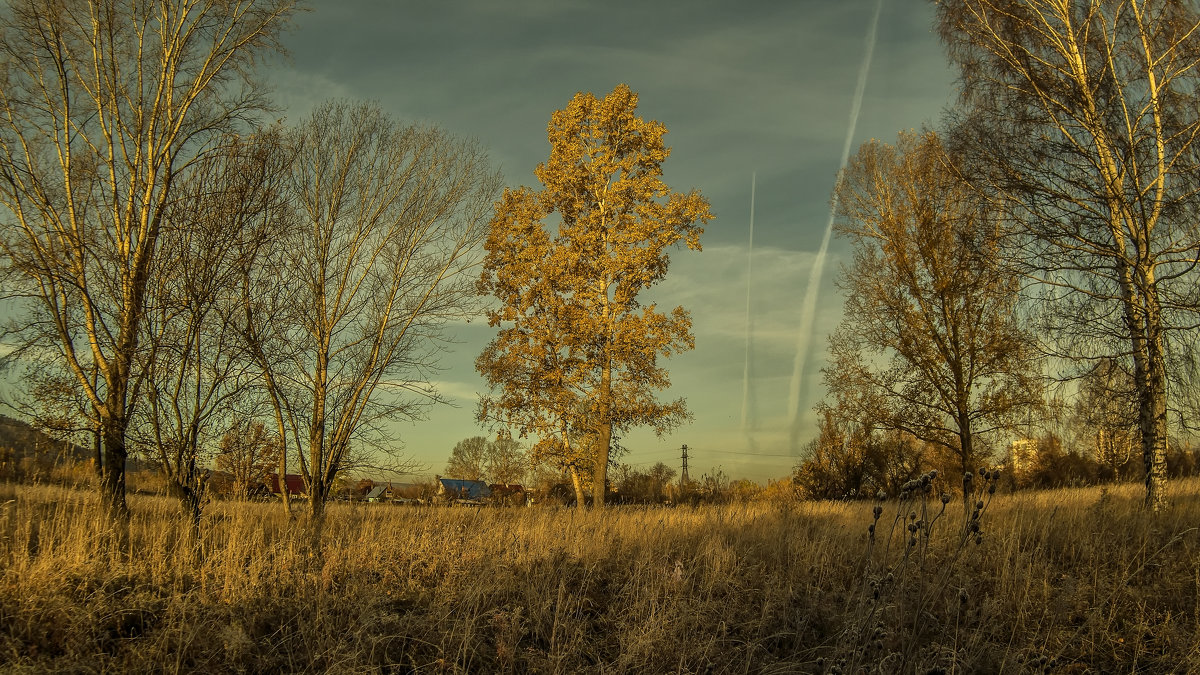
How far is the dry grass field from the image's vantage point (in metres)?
3.91

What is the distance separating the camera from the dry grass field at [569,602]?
154 inches

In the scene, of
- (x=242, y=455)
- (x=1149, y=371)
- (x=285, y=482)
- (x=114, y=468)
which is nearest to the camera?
(x=114, y=468)

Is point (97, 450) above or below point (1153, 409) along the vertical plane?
below

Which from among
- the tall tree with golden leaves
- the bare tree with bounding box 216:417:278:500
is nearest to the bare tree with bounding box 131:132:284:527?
the bare tree with bounding box 216:417:278:500

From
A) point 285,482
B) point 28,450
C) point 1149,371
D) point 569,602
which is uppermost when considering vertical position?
point 1149,371

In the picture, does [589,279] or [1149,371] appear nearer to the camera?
[1149,371]

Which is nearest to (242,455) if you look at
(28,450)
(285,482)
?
(28,450)

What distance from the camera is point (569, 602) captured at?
16.1 feet

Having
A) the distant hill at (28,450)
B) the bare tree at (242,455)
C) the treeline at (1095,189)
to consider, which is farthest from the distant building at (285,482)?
the treeline at (1095,189)

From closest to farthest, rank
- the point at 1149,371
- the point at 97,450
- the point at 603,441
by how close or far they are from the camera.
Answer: the point at 97,450 < the point at 1149,371 < the point at 603,441

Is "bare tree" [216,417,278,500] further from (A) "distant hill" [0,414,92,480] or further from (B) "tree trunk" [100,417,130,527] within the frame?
(A) "distant hill" [0,414,92,480]

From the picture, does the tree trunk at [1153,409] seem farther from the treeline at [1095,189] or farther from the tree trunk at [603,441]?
the tree trunk at [603,441]

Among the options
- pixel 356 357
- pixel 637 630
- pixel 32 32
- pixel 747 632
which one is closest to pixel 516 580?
pixel 637 630

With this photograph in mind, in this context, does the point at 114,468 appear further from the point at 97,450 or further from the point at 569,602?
the point at 569,602
